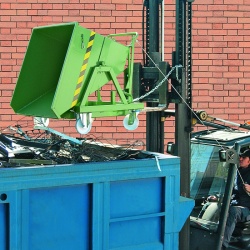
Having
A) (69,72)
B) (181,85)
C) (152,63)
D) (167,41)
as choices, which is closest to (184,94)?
(181,85)

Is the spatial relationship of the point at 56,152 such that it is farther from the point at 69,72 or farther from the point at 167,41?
the point at 167,41

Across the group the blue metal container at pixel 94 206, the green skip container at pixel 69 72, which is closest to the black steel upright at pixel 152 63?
the green skip container at pixel 69 72

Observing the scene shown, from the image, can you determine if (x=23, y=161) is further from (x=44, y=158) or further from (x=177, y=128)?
→ (x=177, y=128)

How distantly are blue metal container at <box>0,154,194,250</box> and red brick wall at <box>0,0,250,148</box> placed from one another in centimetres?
484

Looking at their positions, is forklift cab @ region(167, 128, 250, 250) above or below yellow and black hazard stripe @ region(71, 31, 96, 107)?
below

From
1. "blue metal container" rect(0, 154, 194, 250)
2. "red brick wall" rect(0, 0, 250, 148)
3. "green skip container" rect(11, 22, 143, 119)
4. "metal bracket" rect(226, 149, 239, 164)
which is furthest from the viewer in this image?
"red brick wall" rect(0, 0, 250, 148)

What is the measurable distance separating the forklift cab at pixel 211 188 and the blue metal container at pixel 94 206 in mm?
850

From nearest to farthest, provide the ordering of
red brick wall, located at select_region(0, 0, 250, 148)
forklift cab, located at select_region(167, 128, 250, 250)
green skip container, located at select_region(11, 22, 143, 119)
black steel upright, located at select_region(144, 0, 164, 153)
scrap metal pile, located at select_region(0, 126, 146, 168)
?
1. green skip container, located at select_region(11, 22, 143, 119)
2. scrap metal pile, located at select_region(0, 126, 146, 168)
3. forklift cab, located at select_region(167, 128, 250, 250)
4. black steel upright, located at select_region(144, 0, 164, 153)
5. red brick wall, located at select_region(0, 0, 250, 148)

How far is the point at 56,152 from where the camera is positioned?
4.88 meters

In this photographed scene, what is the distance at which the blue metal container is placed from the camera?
153 inches

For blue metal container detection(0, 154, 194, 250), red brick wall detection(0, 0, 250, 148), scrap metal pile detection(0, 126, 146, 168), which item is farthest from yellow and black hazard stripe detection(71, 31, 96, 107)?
red brick wall detection(0, 0, 250, 148)

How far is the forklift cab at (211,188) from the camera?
537cm

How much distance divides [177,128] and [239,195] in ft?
3.33

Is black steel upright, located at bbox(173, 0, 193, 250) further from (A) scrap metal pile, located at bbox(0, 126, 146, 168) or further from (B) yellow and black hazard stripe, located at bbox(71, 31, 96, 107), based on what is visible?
(B) yellow and black hazard stripe, located at bbox(71, 31, 96, 107)
